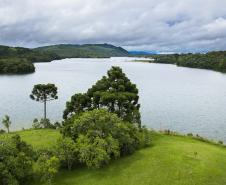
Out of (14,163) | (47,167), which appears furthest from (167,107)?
(14,163)

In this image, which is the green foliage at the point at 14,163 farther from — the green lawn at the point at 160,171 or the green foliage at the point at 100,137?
the green foliage at the point at 100,137

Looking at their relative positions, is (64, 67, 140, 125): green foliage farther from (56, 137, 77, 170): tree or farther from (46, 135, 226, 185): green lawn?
(56, 137, 77, 170): tree

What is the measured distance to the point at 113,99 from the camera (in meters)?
58.3

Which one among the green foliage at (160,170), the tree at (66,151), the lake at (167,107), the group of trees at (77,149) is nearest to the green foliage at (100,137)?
the group of trees at (77,149)

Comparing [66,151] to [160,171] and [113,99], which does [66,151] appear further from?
[113,99]

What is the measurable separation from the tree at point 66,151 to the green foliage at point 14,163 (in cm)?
352

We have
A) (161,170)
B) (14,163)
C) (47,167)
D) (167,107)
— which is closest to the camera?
(14,163)

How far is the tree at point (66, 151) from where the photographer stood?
135 ft

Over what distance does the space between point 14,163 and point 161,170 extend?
1595 centimetres

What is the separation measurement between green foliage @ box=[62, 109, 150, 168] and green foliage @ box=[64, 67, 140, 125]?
10399 millimetres

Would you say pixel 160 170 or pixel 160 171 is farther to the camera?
pixel 160 170

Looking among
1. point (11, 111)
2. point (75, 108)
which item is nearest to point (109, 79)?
point (75, 108)

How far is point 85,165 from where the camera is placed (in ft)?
143

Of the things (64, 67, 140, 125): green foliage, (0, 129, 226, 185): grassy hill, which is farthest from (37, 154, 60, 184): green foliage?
(64, 67, 140, 125): green foliage
